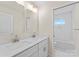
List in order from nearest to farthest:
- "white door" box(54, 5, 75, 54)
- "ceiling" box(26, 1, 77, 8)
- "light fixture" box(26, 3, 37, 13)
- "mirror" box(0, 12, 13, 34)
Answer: "mirror" box(0, 12, 13, 34), "light fixture" box(26, 3, 37, 13), "ceiling" box(26, 1, 77, 8), "white door" box(54, 5, 75, 54)

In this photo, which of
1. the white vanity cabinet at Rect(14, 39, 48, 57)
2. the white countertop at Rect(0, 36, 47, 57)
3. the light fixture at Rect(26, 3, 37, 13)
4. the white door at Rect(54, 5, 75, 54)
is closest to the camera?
the white countertop at Rect(0, 36, 47, 57)

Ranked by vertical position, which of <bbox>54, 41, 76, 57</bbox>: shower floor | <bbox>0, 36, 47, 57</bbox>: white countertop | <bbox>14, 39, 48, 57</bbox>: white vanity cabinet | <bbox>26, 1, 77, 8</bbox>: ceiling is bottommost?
<bbox>54, 41, 76, 57</bbox>: shower floor

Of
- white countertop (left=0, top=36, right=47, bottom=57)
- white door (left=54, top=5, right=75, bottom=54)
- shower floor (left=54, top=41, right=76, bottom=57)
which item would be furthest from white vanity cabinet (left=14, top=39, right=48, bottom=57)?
white door (left=54, top=5, right=75, bottom=54)

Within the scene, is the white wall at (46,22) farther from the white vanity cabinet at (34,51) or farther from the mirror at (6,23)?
the mirror at (6,23)

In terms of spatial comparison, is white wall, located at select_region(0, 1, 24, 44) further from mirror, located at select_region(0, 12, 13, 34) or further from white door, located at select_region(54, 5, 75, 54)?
white door, located at select_region(54, 5, 75, 54)

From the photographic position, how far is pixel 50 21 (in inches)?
151

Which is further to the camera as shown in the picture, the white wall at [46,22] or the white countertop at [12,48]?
the white wall at [46,22]

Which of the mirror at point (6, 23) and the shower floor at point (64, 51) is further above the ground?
the mirror at point (6, 23)

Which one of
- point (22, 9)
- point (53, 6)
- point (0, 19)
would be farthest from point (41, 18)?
point (0, 19)

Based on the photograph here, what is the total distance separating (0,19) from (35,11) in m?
1.96

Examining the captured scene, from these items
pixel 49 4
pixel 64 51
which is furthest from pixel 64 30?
pixel 49 4

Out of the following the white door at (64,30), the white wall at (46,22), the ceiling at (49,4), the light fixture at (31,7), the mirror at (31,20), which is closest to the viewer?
the mirror at (31,20)

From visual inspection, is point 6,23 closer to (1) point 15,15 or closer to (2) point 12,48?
(1) point 15,15

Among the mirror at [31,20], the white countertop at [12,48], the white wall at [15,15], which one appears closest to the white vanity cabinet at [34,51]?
the white countertop at [12,48]
